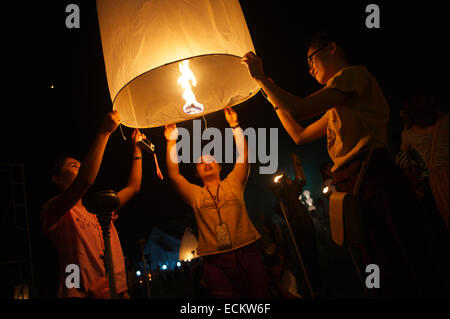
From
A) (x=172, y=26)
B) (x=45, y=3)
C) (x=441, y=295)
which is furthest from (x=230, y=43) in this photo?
(x=45, y=3)

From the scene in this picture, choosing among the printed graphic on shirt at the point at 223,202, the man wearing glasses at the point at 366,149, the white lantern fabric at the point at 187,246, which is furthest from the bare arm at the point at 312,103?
the white lantern fabric at the point at 187,246

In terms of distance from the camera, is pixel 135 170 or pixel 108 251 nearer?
pixel 108 251

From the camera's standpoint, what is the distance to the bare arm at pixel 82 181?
2.14 meters

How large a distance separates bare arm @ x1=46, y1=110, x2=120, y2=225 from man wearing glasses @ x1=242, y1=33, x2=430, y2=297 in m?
1.21

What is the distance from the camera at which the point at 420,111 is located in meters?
2.33

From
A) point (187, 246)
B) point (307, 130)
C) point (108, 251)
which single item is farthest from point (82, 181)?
point (187, 246)

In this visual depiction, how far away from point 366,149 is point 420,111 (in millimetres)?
1318

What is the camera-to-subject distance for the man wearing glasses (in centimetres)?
131

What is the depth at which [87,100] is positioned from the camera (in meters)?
3.96

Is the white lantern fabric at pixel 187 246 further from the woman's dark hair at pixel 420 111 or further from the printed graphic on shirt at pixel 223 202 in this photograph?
the woman's dark hair at pixel 420 111

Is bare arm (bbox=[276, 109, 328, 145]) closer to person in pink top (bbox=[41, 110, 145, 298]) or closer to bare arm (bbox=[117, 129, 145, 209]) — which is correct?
person in pink top (bbox=[41, 110, 145, 298])

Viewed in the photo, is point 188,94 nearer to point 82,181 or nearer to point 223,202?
point 82,181

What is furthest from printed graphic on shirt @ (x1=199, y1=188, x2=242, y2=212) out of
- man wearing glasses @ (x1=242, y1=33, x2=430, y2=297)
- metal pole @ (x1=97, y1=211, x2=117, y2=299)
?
man wearing glasses @ (x1=242, y1=33, x2=430, y2=297)

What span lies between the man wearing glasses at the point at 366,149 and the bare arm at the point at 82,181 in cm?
121
